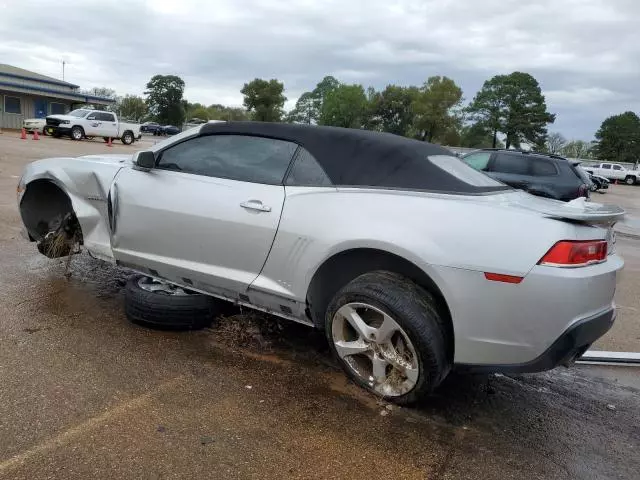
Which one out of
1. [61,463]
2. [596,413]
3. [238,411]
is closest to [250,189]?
[238,411]

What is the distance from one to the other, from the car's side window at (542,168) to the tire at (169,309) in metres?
10.9

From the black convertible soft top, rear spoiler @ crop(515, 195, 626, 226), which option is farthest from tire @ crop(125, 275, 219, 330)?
rear spoiler @ crop(515, 195, 626, 226)

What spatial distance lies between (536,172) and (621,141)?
3046 inches

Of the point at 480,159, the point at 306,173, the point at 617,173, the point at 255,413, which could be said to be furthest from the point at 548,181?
the point at 617,173

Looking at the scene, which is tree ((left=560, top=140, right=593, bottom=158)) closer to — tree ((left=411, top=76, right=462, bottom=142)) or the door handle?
tree ((left=411, top=76, right=462, bottom=142))

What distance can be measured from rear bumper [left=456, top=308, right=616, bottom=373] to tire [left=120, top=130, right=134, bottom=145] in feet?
105

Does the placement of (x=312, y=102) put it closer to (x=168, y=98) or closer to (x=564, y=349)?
(x=168, y=98)

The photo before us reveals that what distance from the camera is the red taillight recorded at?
264cm

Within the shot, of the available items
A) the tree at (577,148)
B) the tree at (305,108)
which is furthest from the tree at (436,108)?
the tree at (305,108)

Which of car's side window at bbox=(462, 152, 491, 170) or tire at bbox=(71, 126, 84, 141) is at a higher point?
car's side window at bbox=(462, 152, 491, 170)

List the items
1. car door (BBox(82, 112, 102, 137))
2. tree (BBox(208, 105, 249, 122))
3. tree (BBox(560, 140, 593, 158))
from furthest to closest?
tree (BBox(208, 105, 249, 122))
tree (BBox(560, 140, 593, 158))
car door (BBox(82, 112, 102, 137))

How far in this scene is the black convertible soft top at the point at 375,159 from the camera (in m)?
3.13

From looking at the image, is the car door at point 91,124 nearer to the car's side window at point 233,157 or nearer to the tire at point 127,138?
the tire at point 127,138

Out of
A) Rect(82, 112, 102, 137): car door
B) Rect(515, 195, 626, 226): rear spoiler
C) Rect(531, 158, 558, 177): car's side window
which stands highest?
Rect(515, 195, 626, 226): rear spoiler
